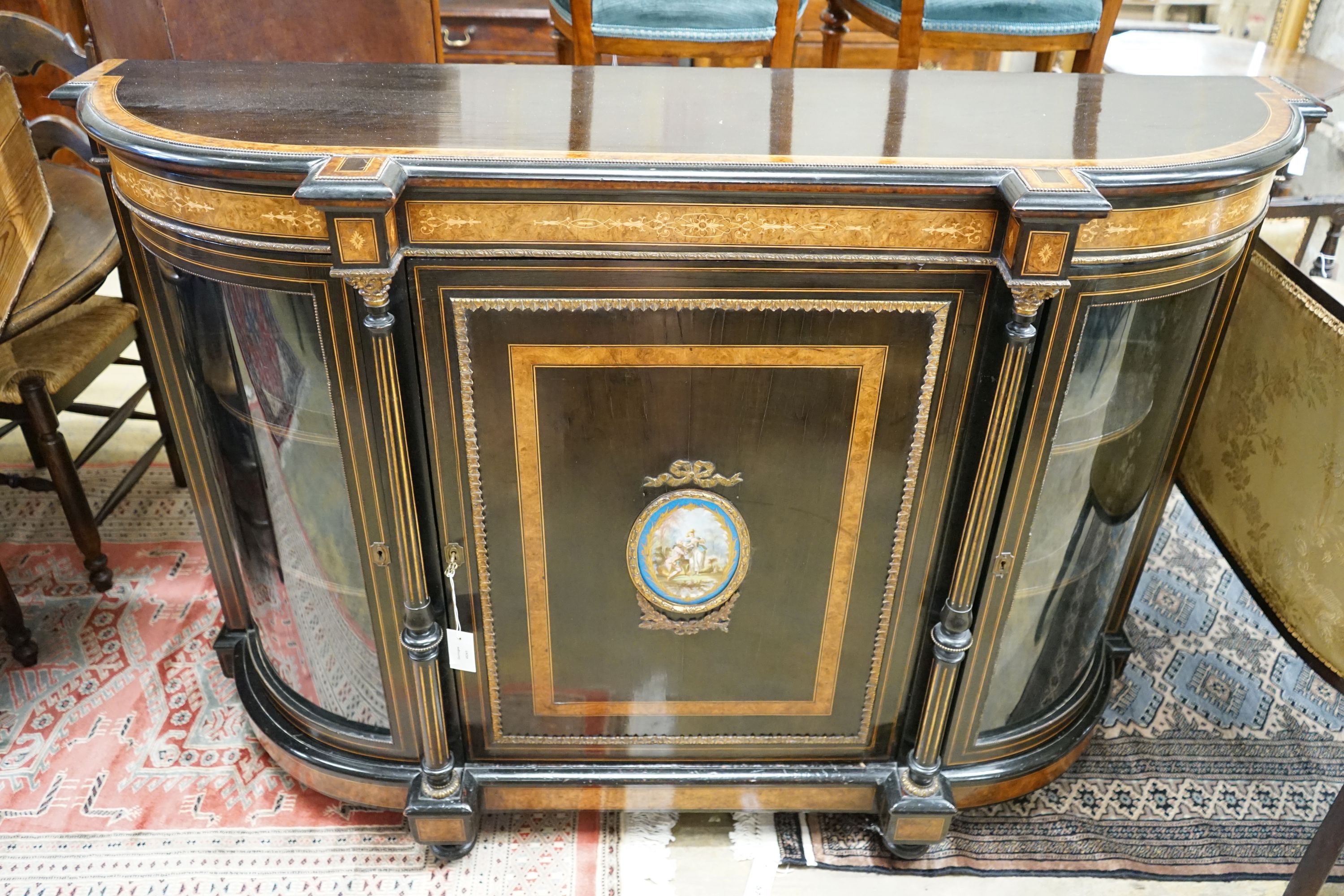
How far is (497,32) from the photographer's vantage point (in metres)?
3.35

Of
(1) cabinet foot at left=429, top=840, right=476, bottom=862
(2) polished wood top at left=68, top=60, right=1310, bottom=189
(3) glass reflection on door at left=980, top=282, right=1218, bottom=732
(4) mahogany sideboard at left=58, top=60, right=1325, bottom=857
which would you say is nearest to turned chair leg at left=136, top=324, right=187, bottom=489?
(4) mahogany sideboard at left=58, top=60, right=1325, bottom=857

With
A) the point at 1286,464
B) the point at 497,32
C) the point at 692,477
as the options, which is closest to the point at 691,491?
the point at 692,477

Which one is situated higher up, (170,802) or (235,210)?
(235,210)

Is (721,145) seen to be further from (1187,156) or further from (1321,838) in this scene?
(1321,838)

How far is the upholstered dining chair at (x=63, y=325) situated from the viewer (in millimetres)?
1890

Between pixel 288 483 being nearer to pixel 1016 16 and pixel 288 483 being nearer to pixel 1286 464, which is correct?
pixel 1286 464

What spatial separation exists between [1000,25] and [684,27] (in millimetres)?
664

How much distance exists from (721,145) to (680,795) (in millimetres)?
1076

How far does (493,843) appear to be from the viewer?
1.74 metres

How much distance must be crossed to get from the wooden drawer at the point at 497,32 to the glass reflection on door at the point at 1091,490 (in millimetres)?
2493

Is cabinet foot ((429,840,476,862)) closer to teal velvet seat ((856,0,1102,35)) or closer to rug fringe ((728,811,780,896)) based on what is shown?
rug fringe ((728,811,780,896))

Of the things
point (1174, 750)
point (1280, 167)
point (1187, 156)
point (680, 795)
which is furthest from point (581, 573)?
point (1174, 750)

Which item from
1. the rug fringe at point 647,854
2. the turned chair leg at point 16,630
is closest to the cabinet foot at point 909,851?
the rug fringe at point 647,854

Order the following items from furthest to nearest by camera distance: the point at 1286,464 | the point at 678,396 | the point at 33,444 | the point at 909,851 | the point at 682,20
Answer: the point at 33,444 → the point at 682,20 → the point at 909,851 → the point at 1286,464 → the point at 678,396
